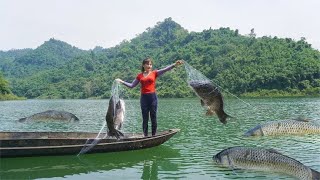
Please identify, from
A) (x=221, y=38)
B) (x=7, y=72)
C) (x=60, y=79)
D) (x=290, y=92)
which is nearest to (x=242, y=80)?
(x=290, y=92)

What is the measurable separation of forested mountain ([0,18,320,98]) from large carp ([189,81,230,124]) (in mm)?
66370

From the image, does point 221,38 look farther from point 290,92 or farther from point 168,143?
point 168,143

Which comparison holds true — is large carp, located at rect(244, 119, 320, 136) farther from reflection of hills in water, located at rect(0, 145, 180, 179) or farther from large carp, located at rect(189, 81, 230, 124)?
large carp, located at rect(189, 81, 230, 124)

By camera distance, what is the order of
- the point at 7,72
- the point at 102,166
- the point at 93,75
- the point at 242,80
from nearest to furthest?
the point at 102,166, the point at 242,80, the point at 93,75, the point at 7,72

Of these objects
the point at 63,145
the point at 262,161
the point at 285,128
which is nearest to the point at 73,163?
the point at 63,145

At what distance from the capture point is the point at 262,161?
32.6 feet

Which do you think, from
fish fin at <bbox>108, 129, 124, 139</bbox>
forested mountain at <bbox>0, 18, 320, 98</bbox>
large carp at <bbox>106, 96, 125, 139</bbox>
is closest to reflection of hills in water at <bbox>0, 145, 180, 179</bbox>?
fish fin at <bbox>108, 129, 124, 139</bbox>

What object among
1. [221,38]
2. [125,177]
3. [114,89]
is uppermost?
[221,38]

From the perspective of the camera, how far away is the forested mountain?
3100 inches

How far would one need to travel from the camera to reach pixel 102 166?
11.3 m

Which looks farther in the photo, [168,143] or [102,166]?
[168,143]

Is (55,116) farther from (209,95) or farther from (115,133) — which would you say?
(209,95)

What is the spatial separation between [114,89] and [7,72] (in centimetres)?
17188

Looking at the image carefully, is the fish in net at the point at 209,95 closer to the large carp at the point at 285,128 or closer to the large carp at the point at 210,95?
the large carp at the point at 210,95
